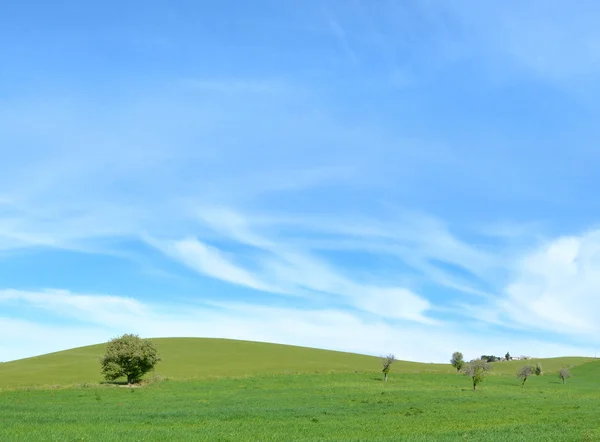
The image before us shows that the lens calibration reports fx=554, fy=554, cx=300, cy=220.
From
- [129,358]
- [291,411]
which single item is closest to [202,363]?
[129,358]

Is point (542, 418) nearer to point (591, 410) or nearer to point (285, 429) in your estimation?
point (591, 410)

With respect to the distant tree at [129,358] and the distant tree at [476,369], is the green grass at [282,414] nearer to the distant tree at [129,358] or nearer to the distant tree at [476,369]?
the distant tree at [476,369]

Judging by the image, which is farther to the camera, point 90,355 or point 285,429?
point 90,355

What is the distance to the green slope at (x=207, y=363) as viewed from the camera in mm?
92938

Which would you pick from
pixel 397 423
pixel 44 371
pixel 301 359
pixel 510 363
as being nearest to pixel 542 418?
pixel 397 423

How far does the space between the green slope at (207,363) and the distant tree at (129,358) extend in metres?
7.61

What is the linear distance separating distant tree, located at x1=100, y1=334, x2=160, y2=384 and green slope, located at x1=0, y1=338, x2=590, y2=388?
7612 millimetres

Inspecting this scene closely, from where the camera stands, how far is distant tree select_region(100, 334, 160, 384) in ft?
237

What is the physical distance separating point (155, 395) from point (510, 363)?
138 metres

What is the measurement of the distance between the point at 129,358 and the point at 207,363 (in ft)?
151

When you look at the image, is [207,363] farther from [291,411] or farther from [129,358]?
[291,411]

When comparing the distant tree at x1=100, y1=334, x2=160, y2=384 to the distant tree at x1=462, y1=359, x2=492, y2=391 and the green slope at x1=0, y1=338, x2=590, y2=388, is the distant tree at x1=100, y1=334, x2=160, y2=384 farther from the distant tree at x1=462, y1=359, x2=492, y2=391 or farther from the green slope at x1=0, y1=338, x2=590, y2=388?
the distant tree at x1=462, y1=359, x2=492, y2=391

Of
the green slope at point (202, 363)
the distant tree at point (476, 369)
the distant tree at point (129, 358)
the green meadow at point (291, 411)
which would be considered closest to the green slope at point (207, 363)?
the green slope at point (202, 363)

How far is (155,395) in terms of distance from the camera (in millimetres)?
58562
